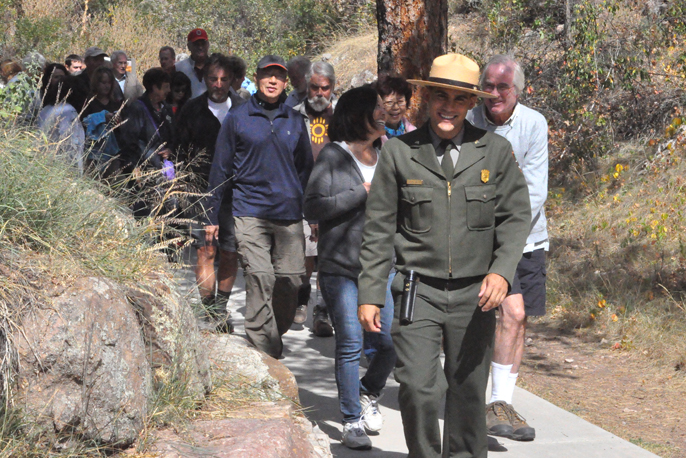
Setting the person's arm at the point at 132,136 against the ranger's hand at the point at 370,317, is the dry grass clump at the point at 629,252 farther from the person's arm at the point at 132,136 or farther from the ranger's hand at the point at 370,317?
the person's arm at the point at 132,136

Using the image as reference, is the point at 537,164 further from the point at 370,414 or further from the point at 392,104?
the point at 370,414

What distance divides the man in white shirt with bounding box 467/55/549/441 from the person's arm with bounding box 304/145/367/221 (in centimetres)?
97

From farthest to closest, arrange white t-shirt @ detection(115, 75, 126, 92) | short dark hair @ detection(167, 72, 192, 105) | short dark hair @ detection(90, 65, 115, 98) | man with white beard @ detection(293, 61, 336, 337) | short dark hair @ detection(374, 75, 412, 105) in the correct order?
white t-shirt @ detection(115, 75, 126, 92) < short dark hair @ detection(90, 65, 115, 98) < short dark hair @ detection(167, 72, 192, 105) < man with white beard @ detection(293, 61, 336, 337) < short dark hair @ detection(374, 75, 412, 105)

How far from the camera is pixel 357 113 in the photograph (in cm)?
485

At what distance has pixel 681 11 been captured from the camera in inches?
375

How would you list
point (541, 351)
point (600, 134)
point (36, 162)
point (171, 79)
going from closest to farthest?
1. point (36, 162)
2. point (541, 351)
3. point (171, 79)
4. point (600, 134)

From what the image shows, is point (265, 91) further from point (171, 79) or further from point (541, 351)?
point (541, 351)

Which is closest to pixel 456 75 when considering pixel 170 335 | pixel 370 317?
pixel 370 317

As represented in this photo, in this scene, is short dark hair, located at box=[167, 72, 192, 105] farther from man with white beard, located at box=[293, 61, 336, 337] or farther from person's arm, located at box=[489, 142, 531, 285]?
person's arm, located at box=[489, 142, 531, 285]

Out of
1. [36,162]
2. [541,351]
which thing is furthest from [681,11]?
[36,162]

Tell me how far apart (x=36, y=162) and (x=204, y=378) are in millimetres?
1358

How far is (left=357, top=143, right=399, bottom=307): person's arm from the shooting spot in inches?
149

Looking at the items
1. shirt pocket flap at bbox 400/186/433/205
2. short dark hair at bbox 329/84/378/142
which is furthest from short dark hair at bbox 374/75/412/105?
shirt pocket flap at bbox 400/186/433/205

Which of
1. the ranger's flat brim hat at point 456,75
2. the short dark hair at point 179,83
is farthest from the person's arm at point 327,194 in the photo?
the short dark hair at point 179,83
